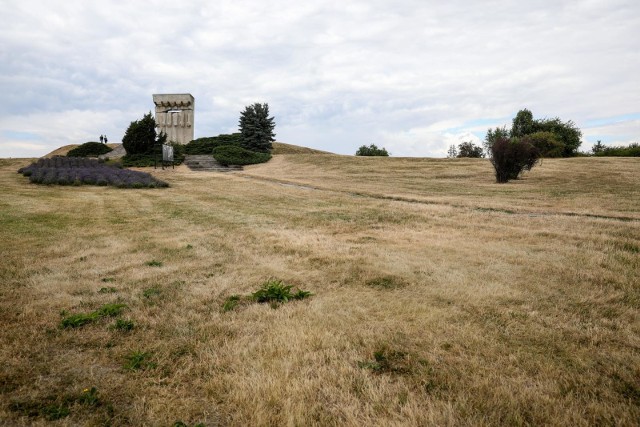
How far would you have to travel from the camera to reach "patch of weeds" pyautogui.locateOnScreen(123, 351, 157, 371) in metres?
3.01

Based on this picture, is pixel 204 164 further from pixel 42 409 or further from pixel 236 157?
pixel 42 409

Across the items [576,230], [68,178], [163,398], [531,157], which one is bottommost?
[163,398]

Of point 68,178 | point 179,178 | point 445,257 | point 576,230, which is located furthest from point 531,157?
point 68,178

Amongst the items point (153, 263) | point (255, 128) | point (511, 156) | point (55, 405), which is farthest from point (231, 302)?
point (255, 128)

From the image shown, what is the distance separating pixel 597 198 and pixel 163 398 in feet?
55.5

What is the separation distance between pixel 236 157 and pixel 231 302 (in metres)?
34.7

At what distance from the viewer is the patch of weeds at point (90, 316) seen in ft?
12.2

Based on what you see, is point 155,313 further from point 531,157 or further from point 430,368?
point 531,157

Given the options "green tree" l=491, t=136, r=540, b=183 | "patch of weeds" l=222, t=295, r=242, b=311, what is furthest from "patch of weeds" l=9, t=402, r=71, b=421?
"green tree" l=491, t=136, r=540, b=183

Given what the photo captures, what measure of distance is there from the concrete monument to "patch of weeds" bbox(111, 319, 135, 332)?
51149 mm

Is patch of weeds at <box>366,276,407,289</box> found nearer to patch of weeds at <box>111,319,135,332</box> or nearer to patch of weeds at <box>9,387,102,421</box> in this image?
patch of weeds at <box>111,319,135,332</box>

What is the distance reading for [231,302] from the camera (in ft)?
14.5

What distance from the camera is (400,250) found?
6.98 metres

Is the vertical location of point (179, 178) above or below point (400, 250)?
above
